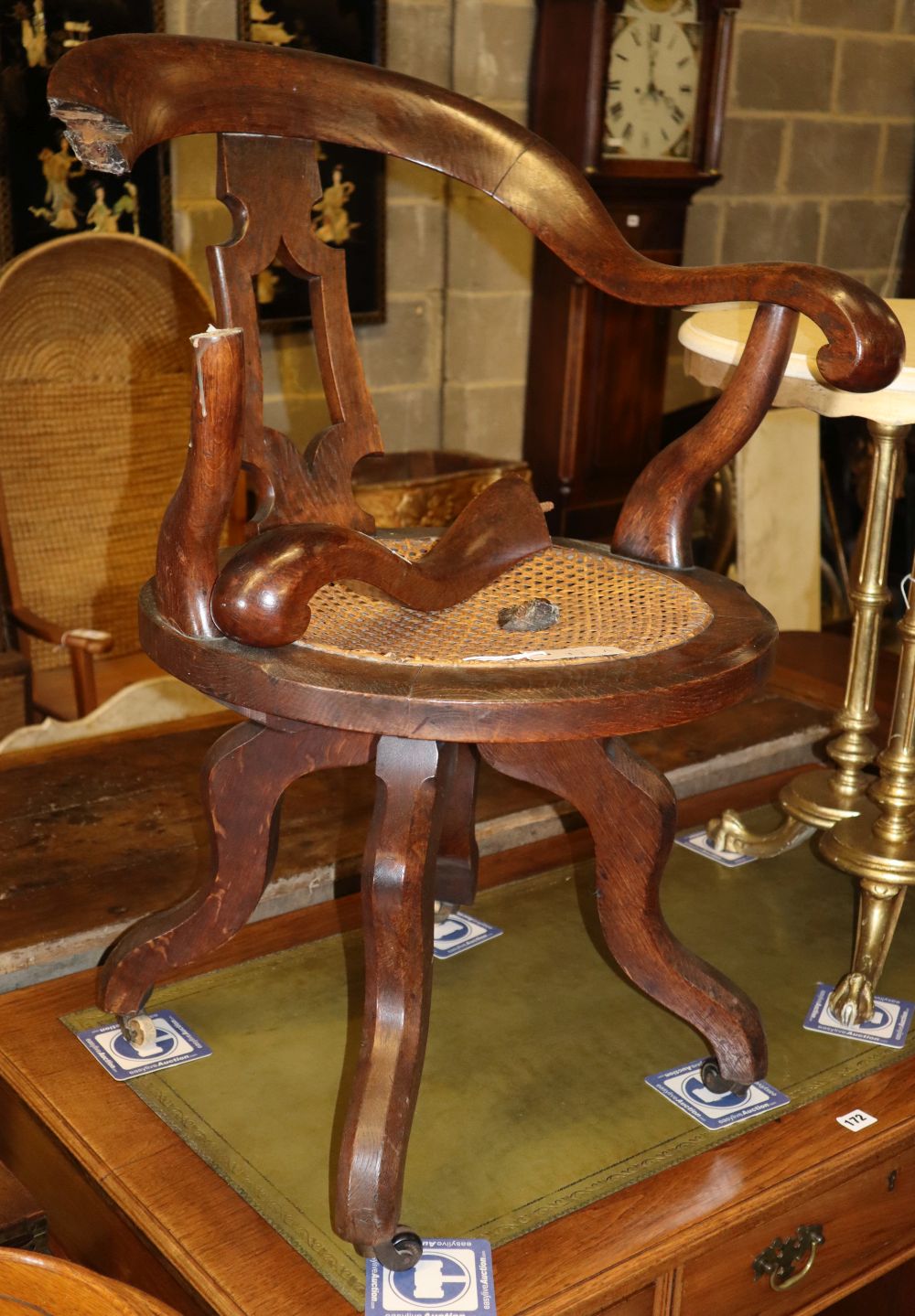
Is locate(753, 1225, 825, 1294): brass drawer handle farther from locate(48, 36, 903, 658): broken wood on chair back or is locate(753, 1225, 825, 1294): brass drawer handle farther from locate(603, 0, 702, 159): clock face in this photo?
locate(603, 0, 702, 159): clock face

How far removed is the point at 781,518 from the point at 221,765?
2.19 m

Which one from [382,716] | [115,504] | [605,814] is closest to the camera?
[382,716]

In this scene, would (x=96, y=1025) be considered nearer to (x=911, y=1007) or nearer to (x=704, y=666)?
(x=704, y=666)

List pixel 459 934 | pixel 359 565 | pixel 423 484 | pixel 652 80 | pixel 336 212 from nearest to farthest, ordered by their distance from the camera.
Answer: pixel 359 565, pixel 459 934, pixel 423 484, pixel 336 212, pixel 652 80

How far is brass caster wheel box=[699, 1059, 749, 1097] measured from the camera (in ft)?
4.24

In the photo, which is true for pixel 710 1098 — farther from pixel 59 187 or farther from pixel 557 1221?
pixel 59 187

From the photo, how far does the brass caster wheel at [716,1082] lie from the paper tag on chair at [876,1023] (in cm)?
16

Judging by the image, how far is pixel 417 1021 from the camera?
3.56ft

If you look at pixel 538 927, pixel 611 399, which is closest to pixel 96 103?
pixel 538 927

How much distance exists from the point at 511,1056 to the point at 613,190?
261 centimetres

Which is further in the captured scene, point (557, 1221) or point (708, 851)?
point (708, 851)

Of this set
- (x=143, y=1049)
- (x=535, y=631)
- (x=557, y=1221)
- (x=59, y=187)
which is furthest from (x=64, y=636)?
(x=557, y=1221)

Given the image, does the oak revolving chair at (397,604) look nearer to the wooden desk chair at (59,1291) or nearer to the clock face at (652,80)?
the wooden desk chair at (59,1291)

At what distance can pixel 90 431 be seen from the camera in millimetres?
2742
